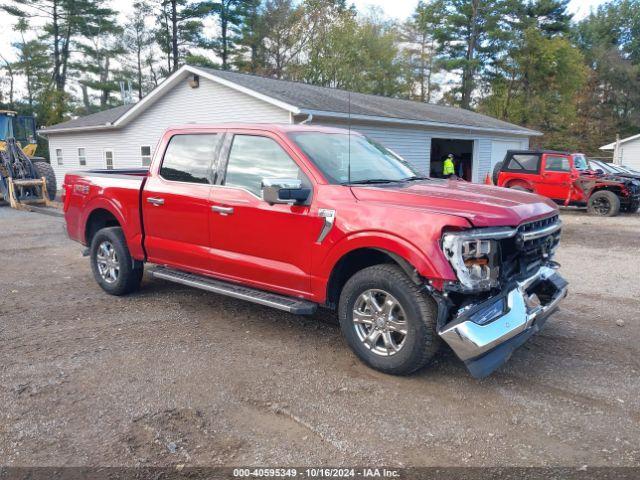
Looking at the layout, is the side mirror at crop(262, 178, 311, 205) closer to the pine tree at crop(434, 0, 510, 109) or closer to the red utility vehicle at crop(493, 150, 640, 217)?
the red utility vehicle at crop(493, 150, 640, 217)

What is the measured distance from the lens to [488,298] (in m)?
3.79

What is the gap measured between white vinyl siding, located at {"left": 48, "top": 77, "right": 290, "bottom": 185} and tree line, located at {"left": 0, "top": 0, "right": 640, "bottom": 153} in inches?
507

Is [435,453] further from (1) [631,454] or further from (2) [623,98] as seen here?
(2) [623,98]

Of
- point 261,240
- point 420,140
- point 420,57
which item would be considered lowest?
point 261,240

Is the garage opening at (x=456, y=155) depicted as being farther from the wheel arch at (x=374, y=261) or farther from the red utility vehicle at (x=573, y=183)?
the wheel arch at (x=374, y=261)

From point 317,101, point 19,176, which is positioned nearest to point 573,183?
point 317,101

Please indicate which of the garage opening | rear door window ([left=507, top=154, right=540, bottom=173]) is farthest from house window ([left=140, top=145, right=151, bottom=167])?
rear door window ([left=507, top=154, right=540, bottom=173])

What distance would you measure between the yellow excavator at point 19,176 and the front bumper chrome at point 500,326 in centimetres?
1567

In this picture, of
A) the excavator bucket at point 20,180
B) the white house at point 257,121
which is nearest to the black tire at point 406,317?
the white house at point 257,121

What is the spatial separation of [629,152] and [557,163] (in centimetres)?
2504

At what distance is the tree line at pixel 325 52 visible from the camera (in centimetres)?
3806

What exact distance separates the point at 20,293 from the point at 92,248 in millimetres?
1036

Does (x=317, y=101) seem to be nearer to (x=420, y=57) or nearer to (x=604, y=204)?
(x=604, y=204)

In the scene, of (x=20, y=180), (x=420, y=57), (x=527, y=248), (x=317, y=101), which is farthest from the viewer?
(x=420, y=57)
